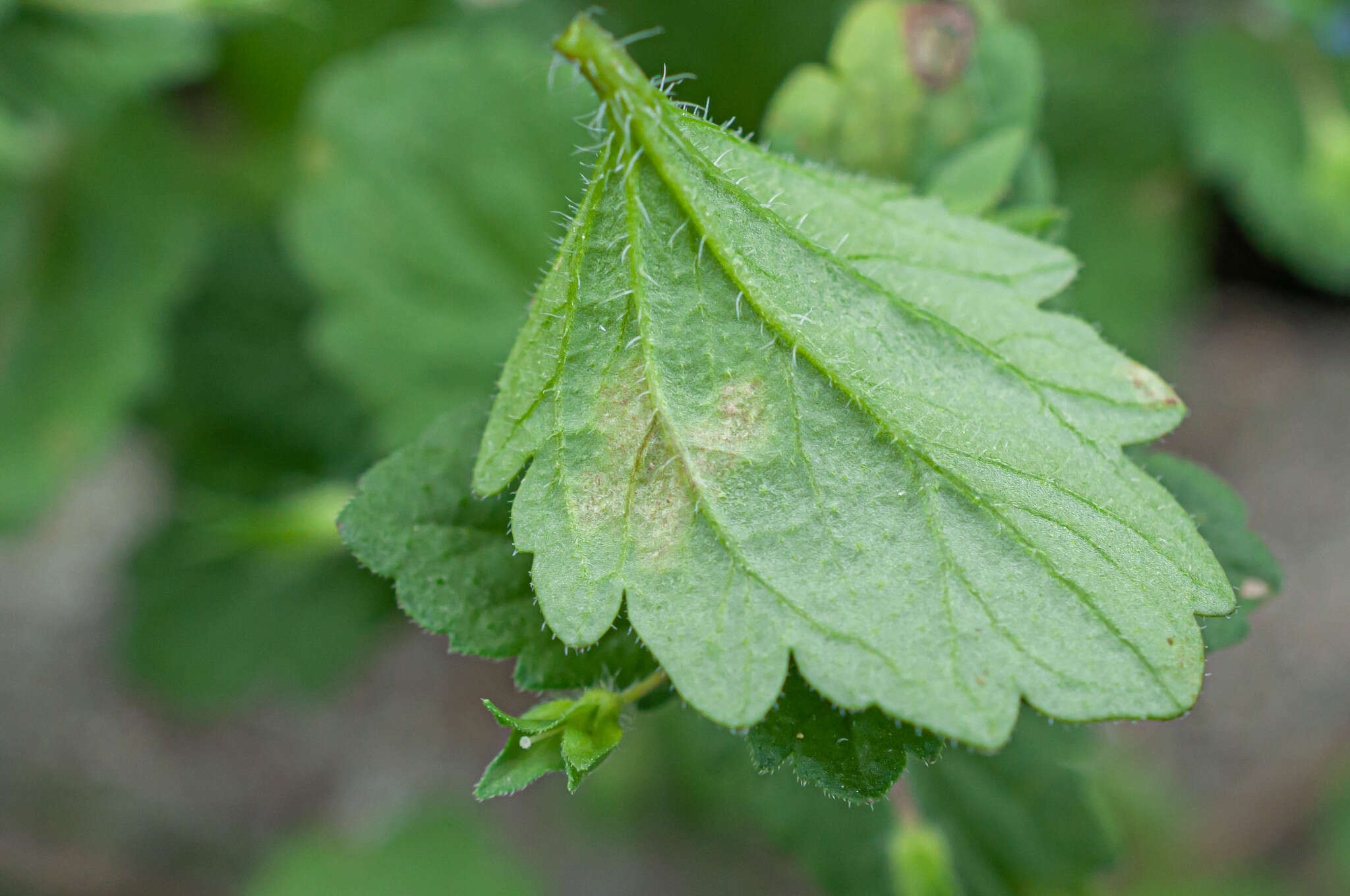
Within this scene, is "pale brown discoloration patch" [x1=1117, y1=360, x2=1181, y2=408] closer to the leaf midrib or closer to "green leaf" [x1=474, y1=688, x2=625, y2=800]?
the leaf midrib

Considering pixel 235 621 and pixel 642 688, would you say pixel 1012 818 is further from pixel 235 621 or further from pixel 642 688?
pixel 235 621

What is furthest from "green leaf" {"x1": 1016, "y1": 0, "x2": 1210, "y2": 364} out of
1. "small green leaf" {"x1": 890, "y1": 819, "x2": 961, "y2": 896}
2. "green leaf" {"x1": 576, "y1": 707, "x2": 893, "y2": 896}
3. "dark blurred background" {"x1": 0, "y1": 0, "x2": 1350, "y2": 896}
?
"small green leaf" {"x1": 890, "y1": 819, "x2": 961, "y2": 896}

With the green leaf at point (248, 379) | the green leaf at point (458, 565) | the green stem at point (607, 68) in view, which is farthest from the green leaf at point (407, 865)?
the green stem at point (607, 68)

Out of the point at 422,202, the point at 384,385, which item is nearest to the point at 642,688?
the point at 384,385

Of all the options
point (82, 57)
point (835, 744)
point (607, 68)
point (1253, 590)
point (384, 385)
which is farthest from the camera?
point (384, 385)

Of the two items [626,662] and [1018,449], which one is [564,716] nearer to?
[626,662]

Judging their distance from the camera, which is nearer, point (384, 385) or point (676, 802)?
point (384, 385)
